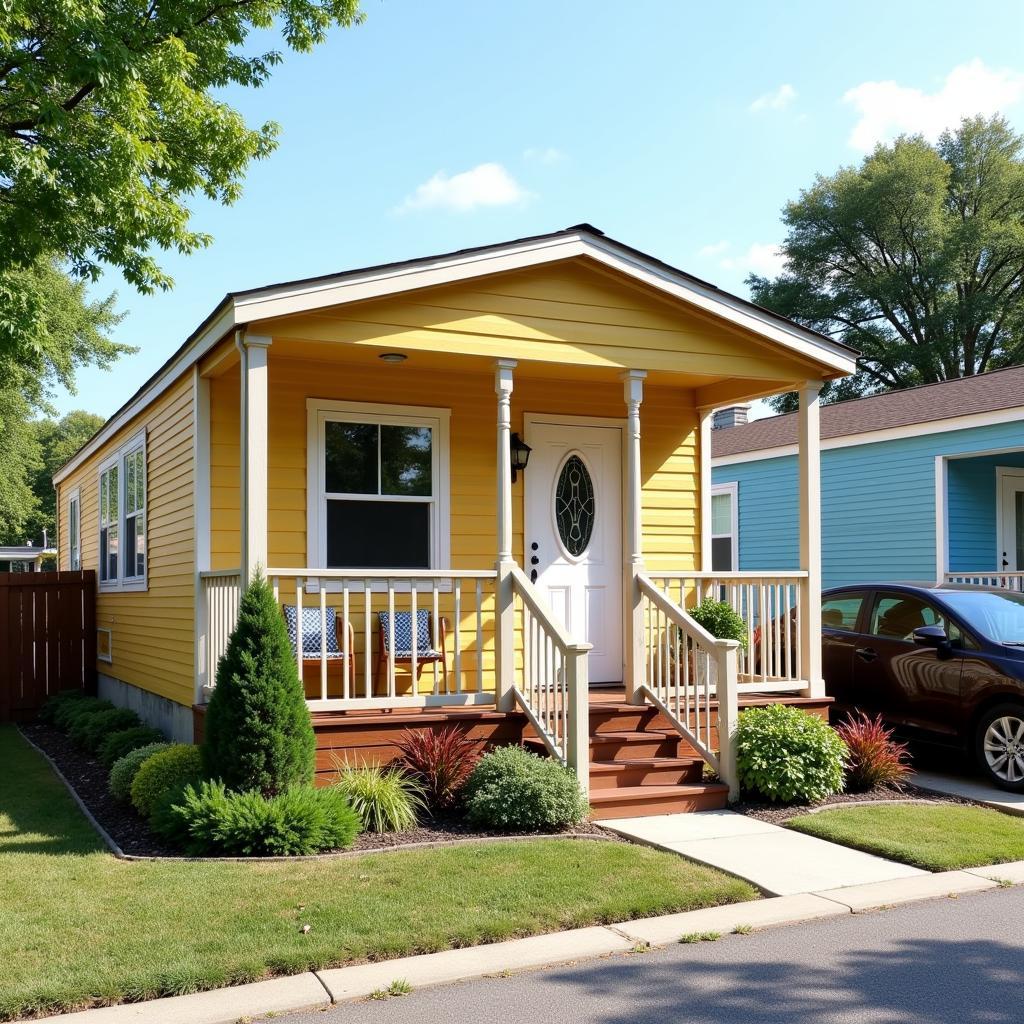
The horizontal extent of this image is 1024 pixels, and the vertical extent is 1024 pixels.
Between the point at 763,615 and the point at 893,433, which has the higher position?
the point at 893,433

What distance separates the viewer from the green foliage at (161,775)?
24.2 feet

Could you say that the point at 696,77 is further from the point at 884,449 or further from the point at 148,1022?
the point at 148,1022

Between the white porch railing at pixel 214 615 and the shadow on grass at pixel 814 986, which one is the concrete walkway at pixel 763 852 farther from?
the white porch railing at pixel 214 615

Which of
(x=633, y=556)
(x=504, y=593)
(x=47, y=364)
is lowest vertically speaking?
(x=504, y=593)

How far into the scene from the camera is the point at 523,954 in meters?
4.77

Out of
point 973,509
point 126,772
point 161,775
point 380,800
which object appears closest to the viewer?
point 380,800

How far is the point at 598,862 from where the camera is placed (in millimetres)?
6141

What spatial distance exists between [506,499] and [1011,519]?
10.8 m

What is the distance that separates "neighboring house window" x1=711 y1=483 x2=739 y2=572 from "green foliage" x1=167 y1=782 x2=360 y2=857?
1323 centimetres

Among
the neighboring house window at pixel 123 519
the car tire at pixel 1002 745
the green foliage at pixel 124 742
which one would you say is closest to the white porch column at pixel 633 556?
the car tire at pixel 1002 745

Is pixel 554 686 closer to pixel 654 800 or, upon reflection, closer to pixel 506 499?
pixel 654 800

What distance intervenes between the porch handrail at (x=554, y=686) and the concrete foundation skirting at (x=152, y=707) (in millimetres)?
2964

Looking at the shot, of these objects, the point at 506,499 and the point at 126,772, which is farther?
the point at 506,499

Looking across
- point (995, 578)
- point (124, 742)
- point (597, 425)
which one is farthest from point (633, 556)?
point (995, 578)
